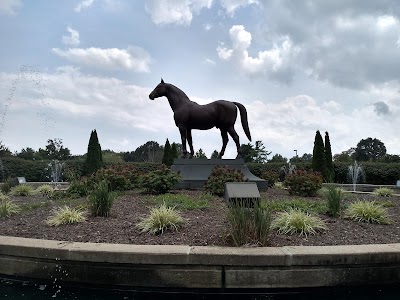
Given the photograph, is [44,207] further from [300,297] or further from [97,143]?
[97,143]

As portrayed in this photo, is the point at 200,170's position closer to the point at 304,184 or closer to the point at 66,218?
the point at 304,184

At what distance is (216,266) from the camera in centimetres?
414

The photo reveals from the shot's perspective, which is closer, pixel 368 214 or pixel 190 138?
pixel 368 214

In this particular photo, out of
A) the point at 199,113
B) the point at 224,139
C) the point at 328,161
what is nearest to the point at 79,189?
the point at 199,113

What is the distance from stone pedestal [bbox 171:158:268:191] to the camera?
11.1 m

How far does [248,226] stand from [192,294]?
106cm

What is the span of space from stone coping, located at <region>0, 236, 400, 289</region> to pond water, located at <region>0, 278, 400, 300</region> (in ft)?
0.29

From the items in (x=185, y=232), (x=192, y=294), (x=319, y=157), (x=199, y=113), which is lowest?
(x=192, y=294)

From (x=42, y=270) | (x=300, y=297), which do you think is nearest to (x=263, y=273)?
(x=300, y=297)

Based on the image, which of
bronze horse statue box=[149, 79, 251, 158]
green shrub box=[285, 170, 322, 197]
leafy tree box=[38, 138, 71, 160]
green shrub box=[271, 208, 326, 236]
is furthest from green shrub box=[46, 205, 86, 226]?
leafy tree box=[38, 138, 71, 160]

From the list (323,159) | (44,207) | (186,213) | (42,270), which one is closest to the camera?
(42,270)

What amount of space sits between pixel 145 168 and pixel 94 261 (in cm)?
1909

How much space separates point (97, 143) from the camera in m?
21.1

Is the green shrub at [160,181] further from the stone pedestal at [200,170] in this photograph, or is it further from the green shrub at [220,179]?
the stone pedestal at [200,170]
